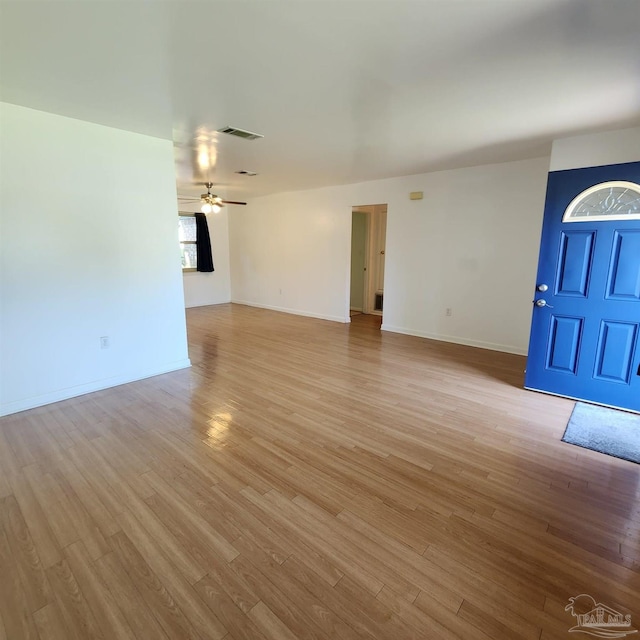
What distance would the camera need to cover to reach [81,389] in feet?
10.9

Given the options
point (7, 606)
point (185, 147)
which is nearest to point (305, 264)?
point (185, 147)

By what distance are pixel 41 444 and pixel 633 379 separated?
4775mm

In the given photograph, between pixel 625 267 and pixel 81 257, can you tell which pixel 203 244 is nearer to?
pixel 81 257

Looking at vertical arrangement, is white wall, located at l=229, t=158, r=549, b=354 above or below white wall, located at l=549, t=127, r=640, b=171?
below

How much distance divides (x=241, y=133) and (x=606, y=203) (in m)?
3.31

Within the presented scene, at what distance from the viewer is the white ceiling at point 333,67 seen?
5.31 ft

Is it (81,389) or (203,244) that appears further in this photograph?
(203,244)

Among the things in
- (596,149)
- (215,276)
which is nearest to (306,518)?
(596,149)

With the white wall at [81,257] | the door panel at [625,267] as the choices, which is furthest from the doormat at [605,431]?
the white wall at [81,257]

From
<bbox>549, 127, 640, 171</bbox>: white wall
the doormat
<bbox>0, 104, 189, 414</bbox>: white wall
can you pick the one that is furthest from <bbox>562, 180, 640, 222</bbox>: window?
<bbox>0, 104, 189, 414</bbox>: white wall

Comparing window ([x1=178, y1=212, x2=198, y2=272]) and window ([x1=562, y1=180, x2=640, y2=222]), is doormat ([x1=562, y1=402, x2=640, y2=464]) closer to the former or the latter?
window ([x1=562, y1=180, x2=640, y2=222])

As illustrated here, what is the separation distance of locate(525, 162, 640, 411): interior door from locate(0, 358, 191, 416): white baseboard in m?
3.95

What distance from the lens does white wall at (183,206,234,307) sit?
8090 mm

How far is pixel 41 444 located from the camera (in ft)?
8.15
